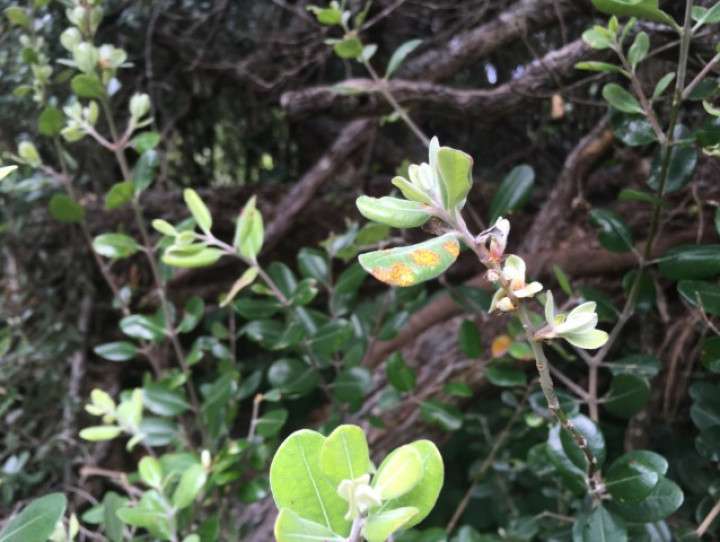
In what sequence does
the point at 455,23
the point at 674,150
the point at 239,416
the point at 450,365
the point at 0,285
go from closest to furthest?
the point at 674,150 < the point at 450,365 < the point at 0,285 < the point at 455,23 < the point at 239,416

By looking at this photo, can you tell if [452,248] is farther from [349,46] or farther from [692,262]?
[349,46]

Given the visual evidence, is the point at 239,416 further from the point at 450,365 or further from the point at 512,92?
the point at 512,92

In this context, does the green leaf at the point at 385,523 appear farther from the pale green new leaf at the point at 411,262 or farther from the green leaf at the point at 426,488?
the pale green new leaf at the point at 411,262

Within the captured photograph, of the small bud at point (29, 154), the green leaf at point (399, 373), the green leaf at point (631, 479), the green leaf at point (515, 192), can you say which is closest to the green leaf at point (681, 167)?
the green leaf at point (515, 192)

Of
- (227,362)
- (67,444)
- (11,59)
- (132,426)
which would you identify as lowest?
(67,444)

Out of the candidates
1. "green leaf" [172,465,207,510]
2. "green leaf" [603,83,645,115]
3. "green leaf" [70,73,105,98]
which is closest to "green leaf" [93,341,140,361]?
"green leaf" [172,465,207,510]

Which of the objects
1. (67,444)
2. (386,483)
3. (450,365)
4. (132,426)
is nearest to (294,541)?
(386,483)

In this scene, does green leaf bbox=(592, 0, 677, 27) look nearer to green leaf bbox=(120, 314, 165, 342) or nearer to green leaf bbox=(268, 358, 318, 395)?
green leaf bbox=(268, 358, 318, 395)

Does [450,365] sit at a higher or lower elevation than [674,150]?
lower

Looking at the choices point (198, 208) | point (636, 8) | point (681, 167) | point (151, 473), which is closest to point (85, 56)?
point (198, 208)
